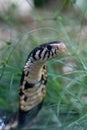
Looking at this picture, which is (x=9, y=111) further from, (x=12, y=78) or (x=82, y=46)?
(x=82, y=46)

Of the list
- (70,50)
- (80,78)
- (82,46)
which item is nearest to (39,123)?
(80,78)

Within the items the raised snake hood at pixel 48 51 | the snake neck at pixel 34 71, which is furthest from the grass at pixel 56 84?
the raised snake hood at pixel 48 51

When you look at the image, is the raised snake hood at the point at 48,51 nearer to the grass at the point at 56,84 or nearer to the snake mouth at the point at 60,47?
the snake mouth at the point at 60,47

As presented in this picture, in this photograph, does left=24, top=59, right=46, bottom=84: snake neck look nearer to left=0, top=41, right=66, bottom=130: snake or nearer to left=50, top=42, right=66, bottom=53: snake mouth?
left=0, top=41, right=66, bottom=130: snake

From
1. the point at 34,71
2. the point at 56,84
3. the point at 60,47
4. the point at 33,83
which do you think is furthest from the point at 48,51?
the point at 56,84

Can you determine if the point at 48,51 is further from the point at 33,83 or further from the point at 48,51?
the point at 33,83
